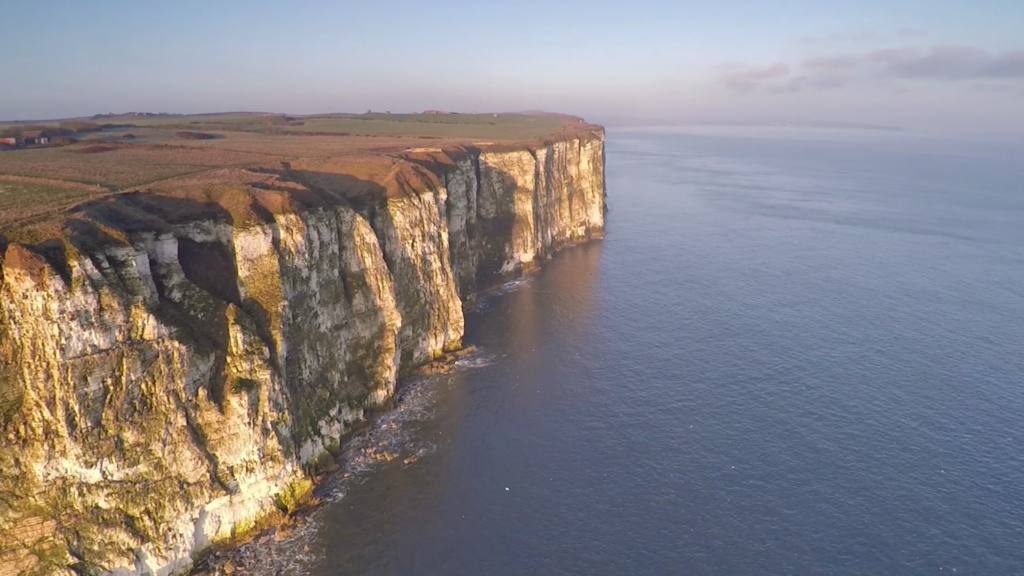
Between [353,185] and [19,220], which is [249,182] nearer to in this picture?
[353,185]

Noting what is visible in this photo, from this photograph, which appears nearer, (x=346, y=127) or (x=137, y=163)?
(x=137, y=163)

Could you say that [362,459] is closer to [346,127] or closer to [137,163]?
[137,163]

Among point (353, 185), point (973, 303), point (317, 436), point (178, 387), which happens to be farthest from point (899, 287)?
point (178, 387)

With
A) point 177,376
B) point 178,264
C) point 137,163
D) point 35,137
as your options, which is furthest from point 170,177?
point 35,137

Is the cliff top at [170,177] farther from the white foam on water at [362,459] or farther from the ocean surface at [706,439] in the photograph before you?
the ocean surface at [706,439]

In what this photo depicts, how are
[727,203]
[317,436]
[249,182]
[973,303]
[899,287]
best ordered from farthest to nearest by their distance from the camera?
[727,203], [899,287], [973,303], [249,182], [317,436]

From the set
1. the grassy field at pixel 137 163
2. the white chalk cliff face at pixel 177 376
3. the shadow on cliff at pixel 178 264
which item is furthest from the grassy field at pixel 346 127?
the shadow on cliff at pixel 178 264
